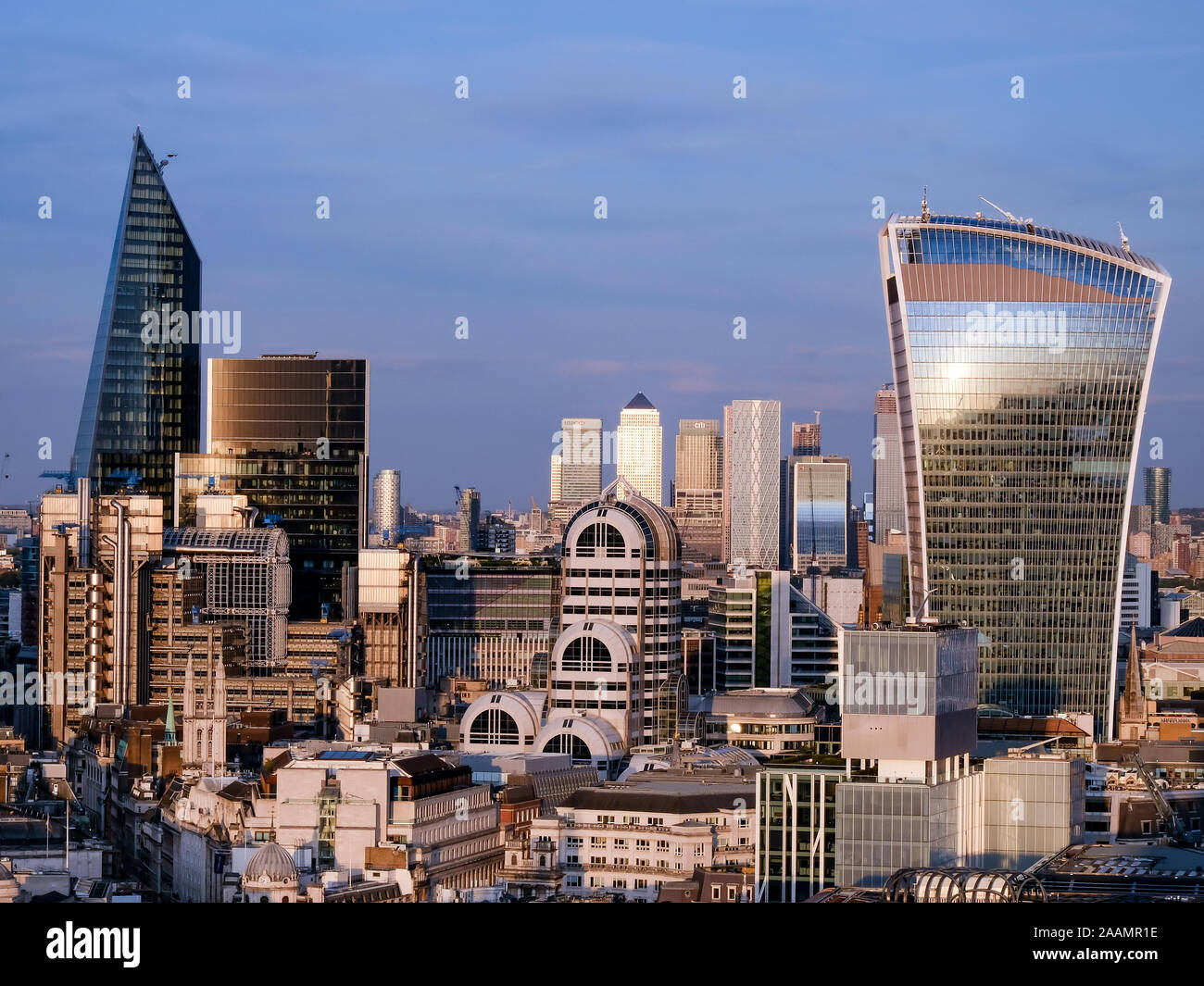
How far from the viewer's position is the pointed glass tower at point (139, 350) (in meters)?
157

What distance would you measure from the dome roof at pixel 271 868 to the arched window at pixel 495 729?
1289 inches

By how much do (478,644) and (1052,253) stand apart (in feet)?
139

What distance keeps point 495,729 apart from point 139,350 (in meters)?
77.7

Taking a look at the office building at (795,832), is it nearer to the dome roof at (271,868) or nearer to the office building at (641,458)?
the dome roof at (271,868)

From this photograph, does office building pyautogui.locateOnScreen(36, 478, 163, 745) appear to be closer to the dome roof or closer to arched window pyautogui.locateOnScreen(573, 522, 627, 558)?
arched window pyautogui.locateOnScreen(573, 522, 627, 558)

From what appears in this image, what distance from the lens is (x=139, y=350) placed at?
525 feet

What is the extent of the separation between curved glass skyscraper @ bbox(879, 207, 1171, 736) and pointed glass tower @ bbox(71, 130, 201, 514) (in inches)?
2271

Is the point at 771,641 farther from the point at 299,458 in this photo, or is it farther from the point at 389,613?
the point at 299,458

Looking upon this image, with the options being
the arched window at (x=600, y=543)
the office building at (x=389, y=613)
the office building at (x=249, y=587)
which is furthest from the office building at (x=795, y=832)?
the office building at (x=249, y=587)

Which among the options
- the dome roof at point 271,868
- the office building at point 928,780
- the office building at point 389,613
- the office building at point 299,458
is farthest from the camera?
the office building at point 299,458

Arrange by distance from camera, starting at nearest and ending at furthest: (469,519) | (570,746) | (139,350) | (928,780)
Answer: (928,780) < (570,746) < (139,350) < (469,519)

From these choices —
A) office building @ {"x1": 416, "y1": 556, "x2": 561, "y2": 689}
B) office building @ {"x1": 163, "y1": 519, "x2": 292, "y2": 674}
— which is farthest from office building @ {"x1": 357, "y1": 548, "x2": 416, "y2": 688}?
office building @ {"x1": 416, "y1": 556, "x2": 561, "y2": 689}

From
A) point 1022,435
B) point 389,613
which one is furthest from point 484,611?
point 1022,435
